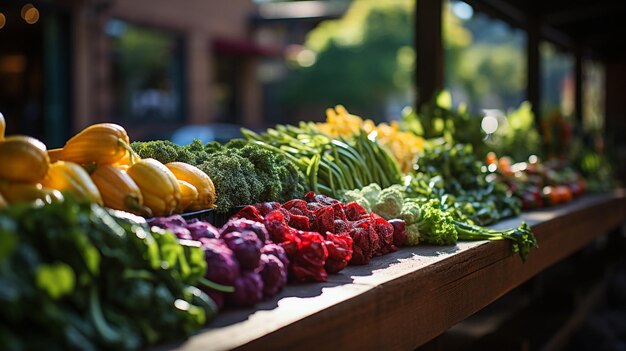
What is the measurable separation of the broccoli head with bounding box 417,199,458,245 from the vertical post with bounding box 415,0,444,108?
3134mm

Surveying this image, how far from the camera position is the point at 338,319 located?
87.0 inches

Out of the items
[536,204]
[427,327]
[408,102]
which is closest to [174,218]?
[427,327]

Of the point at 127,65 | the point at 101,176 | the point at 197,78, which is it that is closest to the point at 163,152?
the point at 101,176

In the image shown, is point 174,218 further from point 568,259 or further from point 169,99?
point 169,99

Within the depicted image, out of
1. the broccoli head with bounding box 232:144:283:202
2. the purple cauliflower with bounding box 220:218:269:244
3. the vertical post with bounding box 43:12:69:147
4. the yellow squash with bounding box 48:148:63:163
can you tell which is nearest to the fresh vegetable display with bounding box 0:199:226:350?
the purple cauliflower with bounding box 220:218:269:244

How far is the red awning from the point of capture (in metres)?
23.5

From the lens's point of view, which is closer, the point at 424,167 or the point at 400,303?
the point at 400,303

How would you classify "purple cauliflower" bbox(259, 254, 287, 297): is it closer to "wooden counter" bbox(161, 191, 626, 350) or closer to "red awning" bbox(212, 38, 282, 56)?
"wooden counter" bbox(161, 191, 626, 350)

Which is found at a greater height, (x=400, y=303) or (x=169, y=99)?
(x=169, y=99)

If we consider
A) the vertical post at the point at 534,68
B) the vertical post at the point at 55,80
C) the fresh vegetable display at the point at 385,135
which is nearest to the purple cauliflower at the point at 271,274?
the fresh vegetable display at the point at 385,135

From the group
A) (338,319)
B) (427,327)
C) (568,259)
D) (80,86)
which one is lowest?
(568,259)

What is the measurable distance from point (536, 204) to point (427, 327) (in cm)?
308

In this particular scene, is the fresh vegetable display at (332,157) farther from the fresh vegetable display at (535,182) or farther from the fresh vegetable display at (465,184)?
the fresh vegetable display at (535,182)

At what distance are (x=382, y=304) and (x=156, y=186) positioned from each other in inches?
33.4
